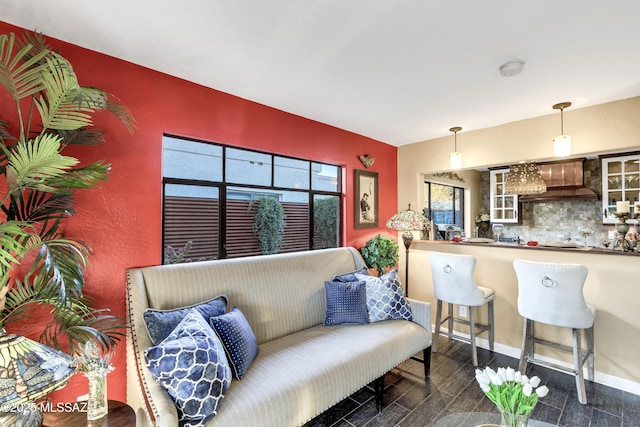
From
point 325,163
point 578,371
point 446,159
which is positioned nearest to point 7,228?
point 325,163

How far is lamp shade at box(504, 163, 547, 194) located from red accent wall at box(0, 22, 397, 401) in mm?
3272

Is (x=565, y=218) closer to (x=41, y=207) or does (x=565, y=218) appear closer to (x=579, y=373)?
(x=579, y=373)

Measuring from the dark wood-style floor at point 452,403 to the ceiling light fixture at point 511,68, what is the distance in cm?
247

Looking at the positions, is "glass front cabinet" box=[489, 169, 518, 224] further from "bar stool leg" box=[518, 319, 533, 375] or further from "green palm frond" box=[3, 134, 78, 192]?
"green palm frond" box=[3, 134, 78, 192]

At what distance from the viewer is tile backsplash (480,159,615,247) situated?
4.66 meters

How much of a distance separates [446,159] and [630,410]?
9.11ft

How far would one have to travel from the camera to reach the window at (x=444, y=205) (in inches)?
191

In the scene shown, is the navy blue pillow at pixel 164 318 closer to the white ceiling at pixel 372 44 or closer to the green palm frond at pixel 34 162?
the green palm frond at pixel 34 162

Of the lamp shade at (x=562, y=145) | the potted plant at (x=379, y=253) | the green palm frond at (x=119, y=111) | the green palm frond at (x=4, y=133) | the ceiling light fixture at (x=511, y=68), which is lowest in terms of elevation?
the potted plant at (x=379, y=253)

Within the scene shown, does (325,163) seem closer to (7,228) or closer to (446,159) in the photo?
(446,159)

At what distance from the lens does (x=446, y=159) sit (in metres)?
3.79

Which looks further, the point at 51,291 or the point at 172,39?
the point at 172,39

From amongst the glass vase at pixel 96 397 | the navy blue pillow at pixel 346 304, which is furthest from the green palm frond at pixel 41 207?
the navy blue pillow at pixel 346 304

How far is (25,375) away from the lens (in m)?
1.06
